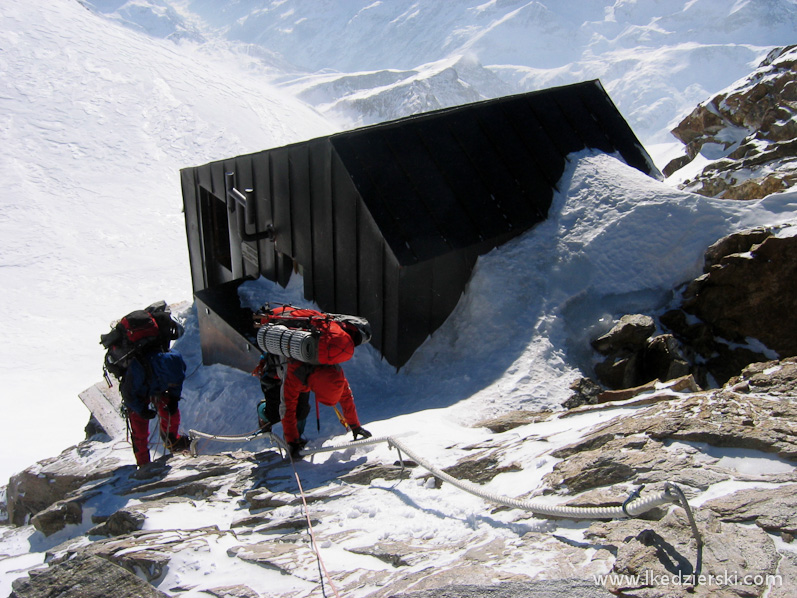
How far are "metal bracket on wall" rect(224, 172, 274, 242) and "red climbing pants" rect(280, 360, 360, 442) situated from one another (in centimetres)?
487

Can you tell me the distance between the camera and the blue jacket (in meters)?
6.24

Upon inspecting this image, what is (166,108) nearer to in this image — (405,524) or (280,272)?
(280,272)

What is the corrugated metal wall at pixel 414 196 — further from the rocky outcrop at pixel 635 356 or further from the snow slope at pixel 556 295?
the rocky outcrop at pixel 635 356

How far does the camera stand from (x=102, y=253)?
2216cm

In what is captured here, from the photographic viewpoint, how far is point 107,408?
10.1 metres

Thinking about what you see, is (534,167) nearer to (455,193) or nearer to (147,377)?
(455,193)

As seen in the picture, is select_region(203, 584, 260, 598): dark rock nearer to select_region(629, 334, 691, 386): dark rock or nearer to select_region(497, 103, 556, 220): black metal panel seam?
select_region(629, 334, 691, 386): dark rock

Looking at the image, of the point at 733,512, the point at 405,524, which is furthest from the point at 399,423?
the point at 733,512

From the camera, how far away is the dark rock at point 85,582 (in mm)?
3004

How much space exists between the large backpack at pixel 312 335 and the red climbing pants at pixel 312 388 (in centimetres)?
16

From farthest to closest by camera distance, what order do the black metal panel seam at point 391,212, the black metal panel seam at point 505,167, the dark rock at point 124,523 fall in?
the black metal panel seam at point 505,167 < the black metal panel seam at point 391,212 < the dark rock at point 124,523

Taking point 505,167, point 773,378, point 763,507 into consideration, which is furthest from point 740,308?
point 763,507

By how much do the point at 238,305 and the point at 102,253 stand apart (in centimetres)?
1529

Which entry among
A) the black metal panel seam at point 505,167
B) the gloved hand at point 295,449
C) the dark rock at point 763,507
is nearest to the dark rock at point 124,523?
the gloved hand at point 295,449
